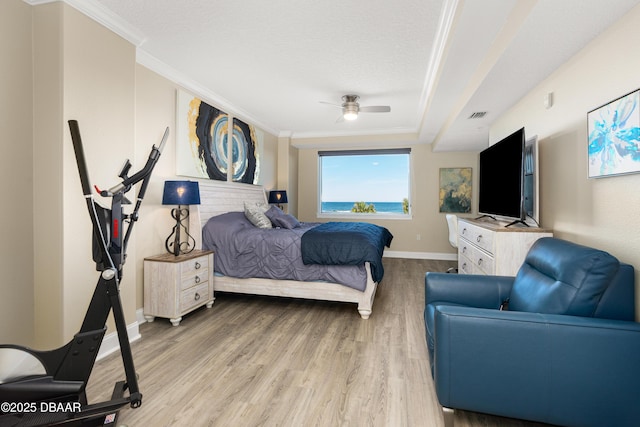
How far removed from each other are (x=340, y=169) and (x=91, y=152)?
593 centimetres

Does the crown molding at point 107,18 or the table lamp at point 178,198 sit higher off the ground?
the crown molding at point 107,18

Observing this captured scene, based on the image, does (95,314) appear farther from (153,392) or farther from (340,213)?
(340,213)

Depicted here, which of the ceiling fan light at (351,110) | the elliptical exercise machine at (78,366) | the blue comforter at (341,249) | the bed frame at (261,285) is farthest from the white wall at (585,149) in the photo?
the elliptical exercise machine at (78,366)

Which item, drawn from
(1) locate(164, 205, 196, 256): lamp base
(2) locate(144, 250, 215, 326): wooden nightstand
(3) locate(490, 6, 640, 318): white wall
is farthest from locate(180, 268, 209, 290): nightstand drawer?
(3) locate(490, 6, 640, 318): white wall

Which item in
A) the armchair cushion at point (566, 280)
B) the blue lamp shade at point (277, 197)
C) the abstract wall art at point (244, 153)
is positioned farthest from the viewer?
the blue lamp shade at point (277, 197)

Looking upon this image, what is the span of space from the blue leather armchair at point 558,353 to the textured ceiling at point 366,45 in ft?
4.79

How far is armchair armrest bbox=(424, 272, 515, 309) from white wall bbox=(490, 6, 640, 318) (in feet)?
2.08

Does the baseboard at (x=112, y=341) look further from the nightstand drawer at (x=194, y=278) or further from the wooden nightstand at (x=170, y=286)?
the nightstand drawer at (x=194, y=278)

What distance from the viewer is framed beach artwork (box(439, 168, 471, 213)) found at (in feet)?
20.5

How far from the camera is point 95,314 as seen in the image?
5.20 feet

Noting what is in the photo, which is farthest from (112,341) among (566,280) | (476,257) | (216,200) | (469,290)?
(476,257)

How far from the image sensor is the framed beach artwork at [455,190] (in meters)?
6.25

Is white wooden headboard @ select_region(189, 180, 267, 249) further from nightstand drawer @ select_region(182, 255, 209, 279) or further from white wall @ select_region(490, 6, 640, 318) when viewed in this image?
white wall @ select_region(490, 6, 640, 318)

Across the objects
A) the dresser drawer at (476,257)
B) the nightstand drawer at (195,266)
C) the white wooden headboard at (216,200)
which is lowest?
the nightstand drawer at (195,266)
